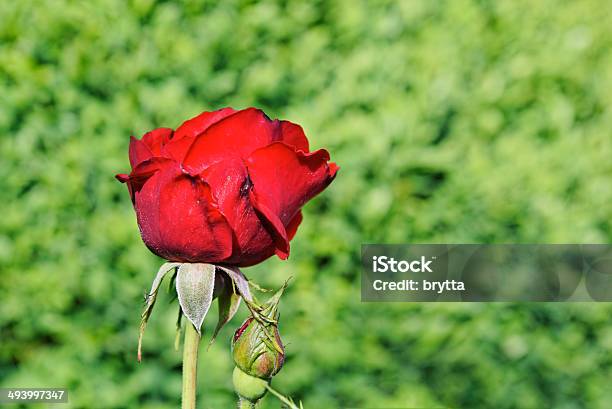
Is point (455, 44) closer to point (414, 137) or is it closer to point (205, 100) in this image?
point (414, 137)

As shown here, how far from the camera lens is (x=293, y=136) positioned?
0.62m

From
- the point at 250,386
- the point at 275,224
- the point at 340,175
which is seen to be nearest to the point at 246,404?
the point at 250,386

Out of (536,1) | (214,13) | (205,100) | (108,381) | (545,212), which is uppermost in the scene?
(536,1)

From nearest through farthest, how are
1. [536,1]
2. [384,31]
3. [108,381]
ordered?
1. [108,381]
2. [384,31]
3. [536,1]

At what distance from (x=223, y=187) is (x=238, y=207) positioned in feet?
0.05

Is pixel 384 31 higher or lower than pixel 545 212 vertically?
higher

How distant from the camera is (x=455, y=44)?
6.06 ft

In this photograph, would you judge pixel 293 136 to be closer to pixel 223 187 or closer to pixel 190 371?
pixel 223 187

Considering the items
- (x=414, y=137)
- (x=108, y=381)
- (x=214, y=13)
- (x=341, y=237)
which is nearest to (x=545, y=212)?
(x=414, y=137)

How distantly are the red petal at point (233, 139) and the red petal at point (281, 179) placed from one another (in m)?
0.02

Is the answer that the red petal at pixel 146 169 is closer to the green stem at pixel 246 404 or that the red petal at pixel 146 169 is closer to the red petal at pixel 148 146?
the red petal at pixel 148 146

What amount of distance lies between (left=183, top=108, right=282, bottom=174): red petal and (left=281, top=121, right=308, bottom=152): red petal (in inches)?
0.6

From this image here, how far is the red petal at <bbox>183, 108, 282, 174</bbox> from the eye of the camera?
582 mm

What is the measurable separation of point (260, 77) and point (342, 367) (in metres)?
0.56
